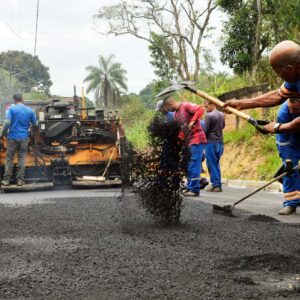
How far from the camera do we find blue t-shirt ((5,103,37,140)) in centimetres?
1072

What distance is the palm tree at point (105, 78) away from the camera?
206 feet

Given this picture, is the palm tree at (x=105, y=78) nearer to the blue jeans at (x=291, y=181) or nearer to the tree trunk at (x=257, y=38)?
Answer: the tree trunk at (x=257, y=38)

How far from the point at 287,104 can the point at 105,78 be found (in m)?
58.8

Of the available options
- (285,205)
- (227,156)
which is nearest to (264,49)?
(227,156)

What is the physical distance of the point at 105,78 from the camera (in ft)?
209

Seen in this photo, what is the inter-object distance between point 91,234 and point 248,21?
17.2 m

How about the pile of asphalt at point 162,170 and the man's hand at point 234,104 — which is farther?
the man's hand at point 234,104

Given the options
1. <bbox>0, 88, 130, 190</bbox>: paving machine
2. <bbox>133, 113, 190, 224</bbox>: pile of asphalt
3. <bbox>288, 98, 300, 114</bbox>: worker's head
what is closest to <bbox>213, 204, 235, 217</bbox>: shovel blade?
<bbox>133, 113, 190, 224</bbox>: pile of asphalt

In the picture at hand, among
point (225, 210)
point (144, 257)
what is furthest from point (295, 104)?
point (144, 257)

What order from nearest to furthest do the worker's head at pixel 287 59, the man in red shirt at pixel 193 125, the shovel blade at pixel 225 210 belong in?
the worker's head at pixel 287 59 < the shovel blade at pixel 225 210 < the man in red shirt at pixel 193 125

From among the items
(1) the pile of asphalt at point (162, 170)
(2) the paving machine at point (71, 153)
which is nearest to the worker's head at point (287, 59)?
(1) the pile of asphalt at point (162, 170)

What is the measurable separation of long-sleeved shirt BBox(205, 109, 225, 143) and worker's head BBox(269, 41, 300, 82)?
213 inches

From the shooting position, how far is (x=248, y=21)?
2066 cm

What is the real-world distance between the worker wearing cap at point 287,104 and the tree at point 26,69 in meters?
60.5
